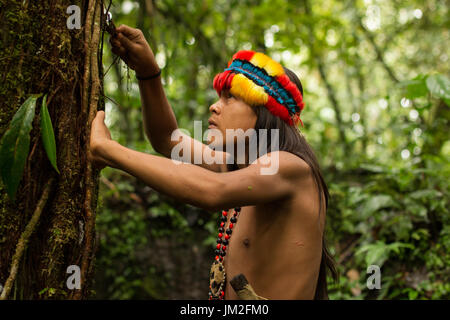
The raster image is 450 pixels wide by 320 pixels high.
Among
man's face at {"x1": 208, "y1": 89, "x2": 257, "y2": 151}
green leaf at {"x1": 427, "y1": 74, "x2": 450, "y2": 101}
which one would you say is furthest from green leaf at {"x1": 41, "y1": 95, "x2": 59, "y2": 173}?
green leaf at {"x1": 427, "y1": 74, "x2": 450, "y2": 101}

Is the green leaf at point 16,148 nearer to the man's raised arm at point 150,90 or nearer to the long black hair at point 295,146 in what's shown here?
the man's raised arm at point 150,90

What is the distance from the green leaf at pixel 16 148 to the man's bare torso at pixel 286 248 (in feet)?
3.03

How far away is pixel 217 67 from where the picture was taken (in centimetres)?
484

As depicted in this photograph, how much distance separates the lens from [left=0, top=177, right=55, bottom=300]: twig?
55.0 inches

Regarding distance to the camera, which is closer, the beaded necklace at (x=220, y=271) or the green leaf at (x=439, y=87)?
the beaded necklace at (x=220, y=271)

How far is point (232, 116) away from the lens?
174 centimetres

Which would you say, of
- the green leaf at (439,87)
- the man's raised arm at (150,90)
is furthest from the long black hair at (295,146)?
the green leaf at (439,87)

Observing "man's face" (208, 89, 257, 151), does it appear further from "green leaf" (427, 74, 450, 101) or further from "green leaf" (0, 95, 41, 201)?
"green leaf" (427, 74, 450, 101)

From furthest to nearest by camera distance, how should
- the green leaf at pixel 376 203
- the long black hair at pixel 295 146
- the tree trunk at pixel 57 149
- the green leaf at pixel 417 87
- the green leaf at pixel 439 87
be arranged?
the green leaf at pixel 376 203, the green leaf at pixel 417 87, the green leaf at pixel 439 87, the long black hair at pixel 295 146, the tree trunk at pixel 57 149

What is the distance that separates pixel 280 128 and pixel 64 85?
93 cm

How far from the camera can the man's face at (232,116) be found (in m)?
1.73

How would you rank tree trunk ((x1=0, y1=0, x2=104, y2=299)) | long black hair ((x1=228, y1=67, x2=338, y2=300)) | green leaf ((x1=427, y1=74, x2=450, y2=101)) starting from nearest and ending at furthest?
tree trunk ((x1=0, y1=0, x2=104, y2=299)) → long black hair ((x1=228, y1=67, x2=338, y2=300)) → green leaf ((x1=427, y1=74, x2=450, y2=101))

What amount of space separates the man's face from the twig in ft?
2.41

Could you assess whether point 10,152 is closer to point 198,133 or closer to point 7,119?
point 7,119
